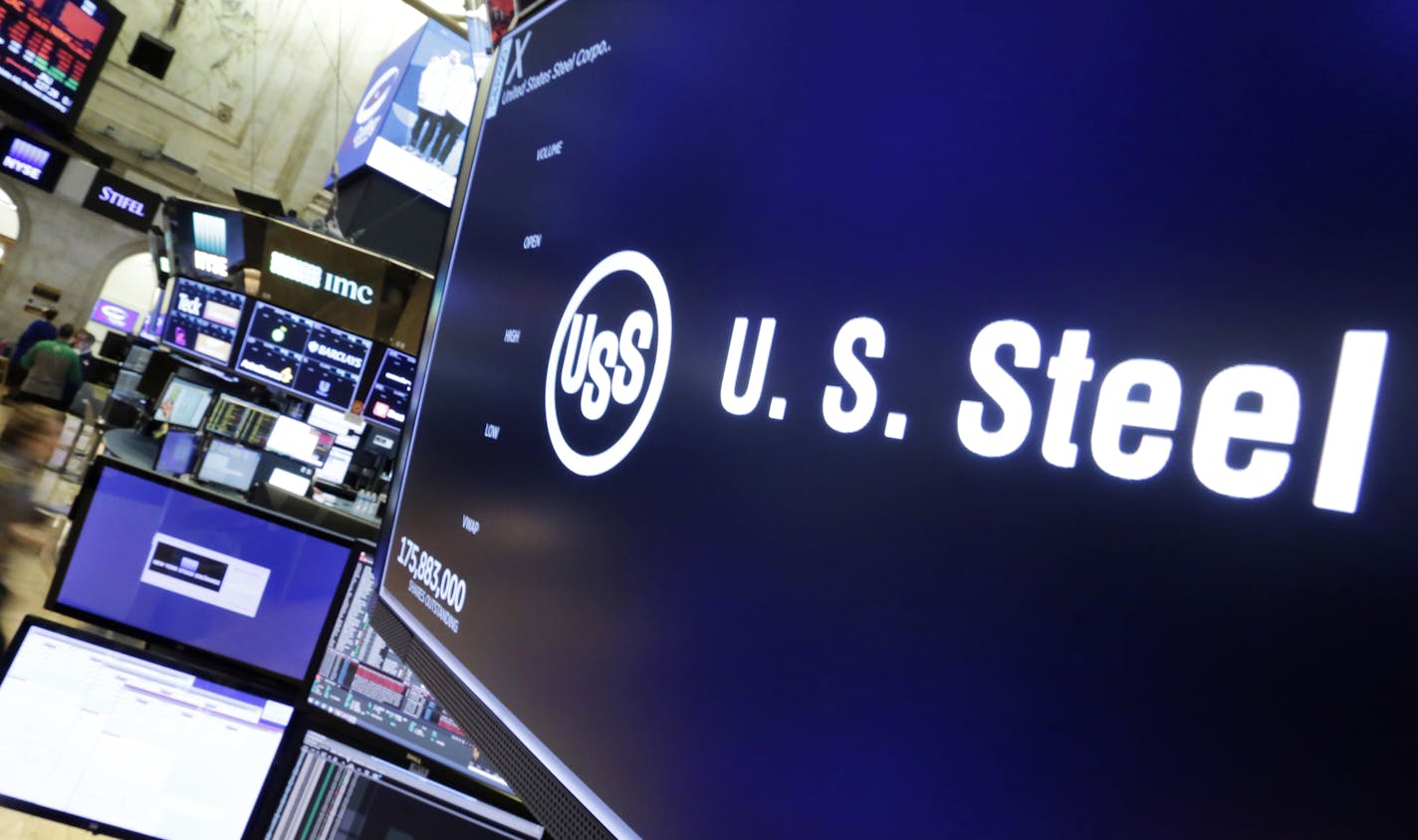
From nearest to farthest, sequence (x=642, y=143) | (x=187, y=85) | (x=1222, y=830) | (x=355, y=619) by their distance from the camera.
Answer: (x=1222, y=830), (x=642, y=143), (x=355, y=619), (x=187, y=85)

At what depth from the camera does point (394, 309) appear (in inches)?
318

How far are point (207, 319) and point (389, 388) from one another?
1.50 meters

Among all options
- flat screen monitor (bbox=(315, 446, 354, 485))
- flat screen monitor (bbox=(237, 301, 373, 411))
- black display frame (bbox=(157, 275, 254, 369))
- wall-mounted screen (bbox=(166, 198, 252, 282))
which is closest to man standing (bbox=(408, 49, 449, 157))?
wall-mounted screen (bbox=(166, 198, 252, 282))

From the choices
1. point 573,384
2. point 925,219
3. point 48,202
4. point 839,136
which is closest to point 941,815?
point 925,219

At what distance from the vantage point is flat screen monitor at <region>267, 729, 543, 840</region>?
2293mm

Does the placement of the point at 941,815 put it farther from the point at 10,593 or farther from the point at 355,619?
the point at 10,593

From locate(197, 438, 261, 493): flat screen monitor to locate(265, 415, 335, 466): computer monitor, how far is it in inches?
8.3

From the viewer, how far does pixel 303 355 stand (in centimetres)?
799

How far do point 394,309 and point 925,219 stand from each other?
7817 millimetres

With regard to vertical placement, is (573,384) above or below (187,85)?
below

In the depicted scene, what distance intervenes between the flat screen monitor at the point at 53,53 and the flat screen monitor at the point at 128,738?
32.9 feet

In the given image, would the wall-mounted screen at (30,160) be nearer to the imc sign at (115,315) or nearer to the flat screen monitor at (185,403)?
the flat screen monitor at (185,403)

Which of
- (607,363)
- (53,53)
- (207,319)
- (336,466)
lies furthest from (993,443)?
(53,53)

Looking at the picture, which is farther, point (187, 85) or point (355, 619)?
point (187, 85)
